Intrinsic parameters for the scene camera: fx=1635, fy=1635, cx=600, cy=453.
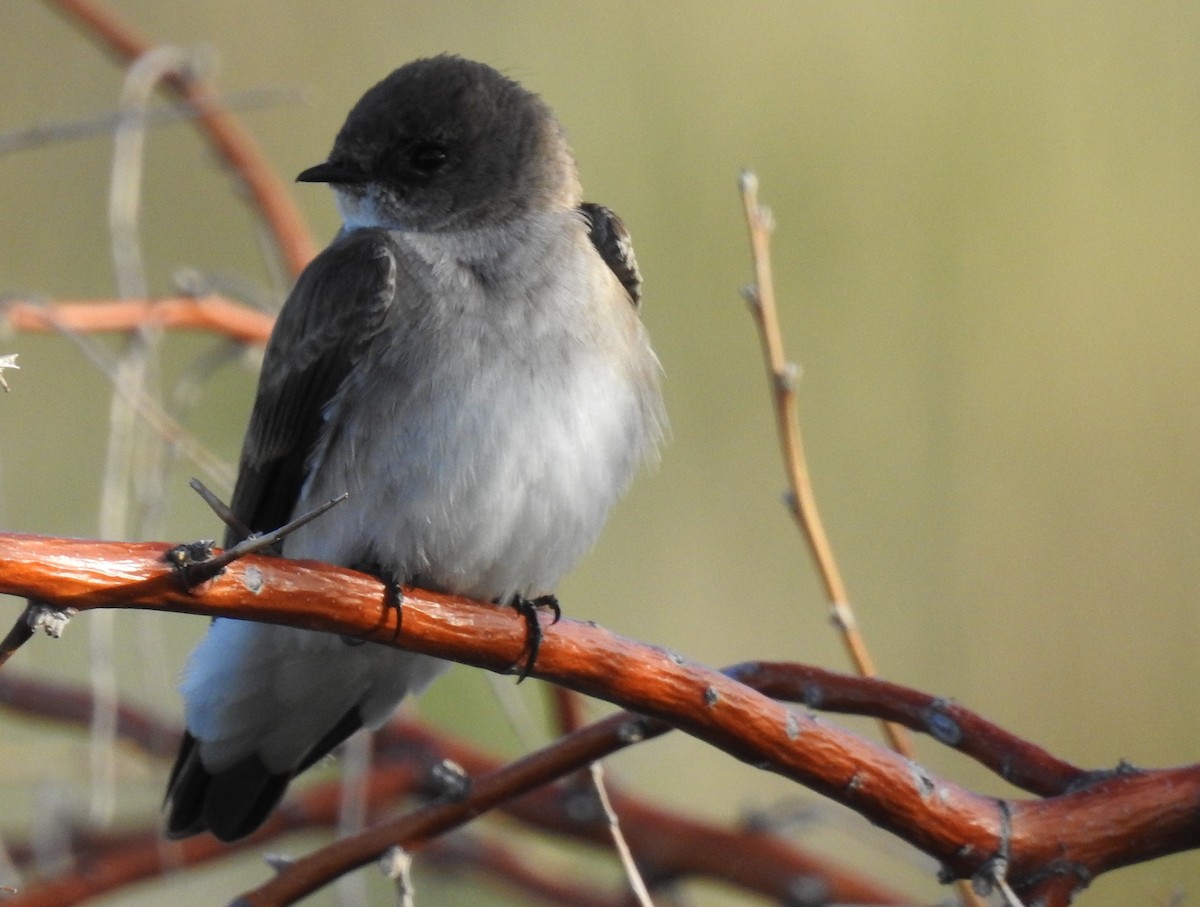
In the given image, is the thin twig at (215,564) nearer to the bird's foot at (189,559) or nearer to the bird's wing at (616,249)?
the bird's foot at (189,559)

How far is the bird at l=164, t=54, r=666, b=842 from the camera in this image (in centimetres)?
262

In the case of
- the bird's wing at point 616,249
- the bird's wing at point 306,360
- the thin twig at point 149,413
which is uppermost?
the bird's wing at point 616,249

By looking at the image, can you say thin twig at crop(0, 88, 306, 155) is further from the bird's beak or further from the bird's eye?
the bird's eye

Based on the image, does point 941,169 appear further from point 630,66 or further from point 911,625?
point 911,625

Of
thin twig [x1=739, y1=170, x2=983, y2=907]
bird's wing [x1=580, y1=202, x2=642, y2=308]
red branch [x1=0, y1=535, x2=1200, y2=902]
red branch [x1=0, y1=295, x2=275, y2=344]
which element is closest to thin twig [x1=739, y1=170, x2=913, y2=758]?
thin twig [x1=739, y1=170, x2=983, y2=907]

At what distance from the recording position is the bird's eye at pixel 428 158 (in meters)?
3.21

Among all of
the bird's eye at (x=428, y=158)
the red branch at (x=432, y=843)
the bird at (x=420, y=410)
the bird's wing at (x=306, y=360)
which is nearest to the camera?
the red branch at (x=432, y=843)

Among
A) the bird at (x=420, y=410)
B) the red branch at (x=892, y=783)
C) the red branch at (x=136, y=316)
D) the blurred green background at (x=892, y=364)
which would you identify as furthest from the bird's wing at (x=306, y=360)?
the blurred green background at (x=892, y=364)

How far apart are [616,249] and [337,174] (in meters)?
0.56

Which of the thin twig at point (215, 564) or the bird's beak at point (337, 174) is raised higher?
the bird's beak at point (337, 174)

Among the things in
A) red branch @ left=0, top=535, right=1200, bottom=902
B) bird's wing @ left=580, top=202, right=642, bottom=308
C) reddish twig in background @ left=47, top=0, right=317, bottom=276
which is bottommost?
red branch @ left=0, top=535, right=1200, bottom=902

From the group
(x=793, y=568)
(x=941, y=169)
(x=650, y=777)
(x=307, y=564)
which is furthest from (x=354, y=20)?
(x=307, y=564)

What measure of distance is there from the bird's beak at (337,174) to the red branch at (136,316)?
0.98 feet

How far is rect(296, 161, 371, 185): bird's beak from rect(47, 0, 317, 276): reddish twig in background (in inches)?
3.3
